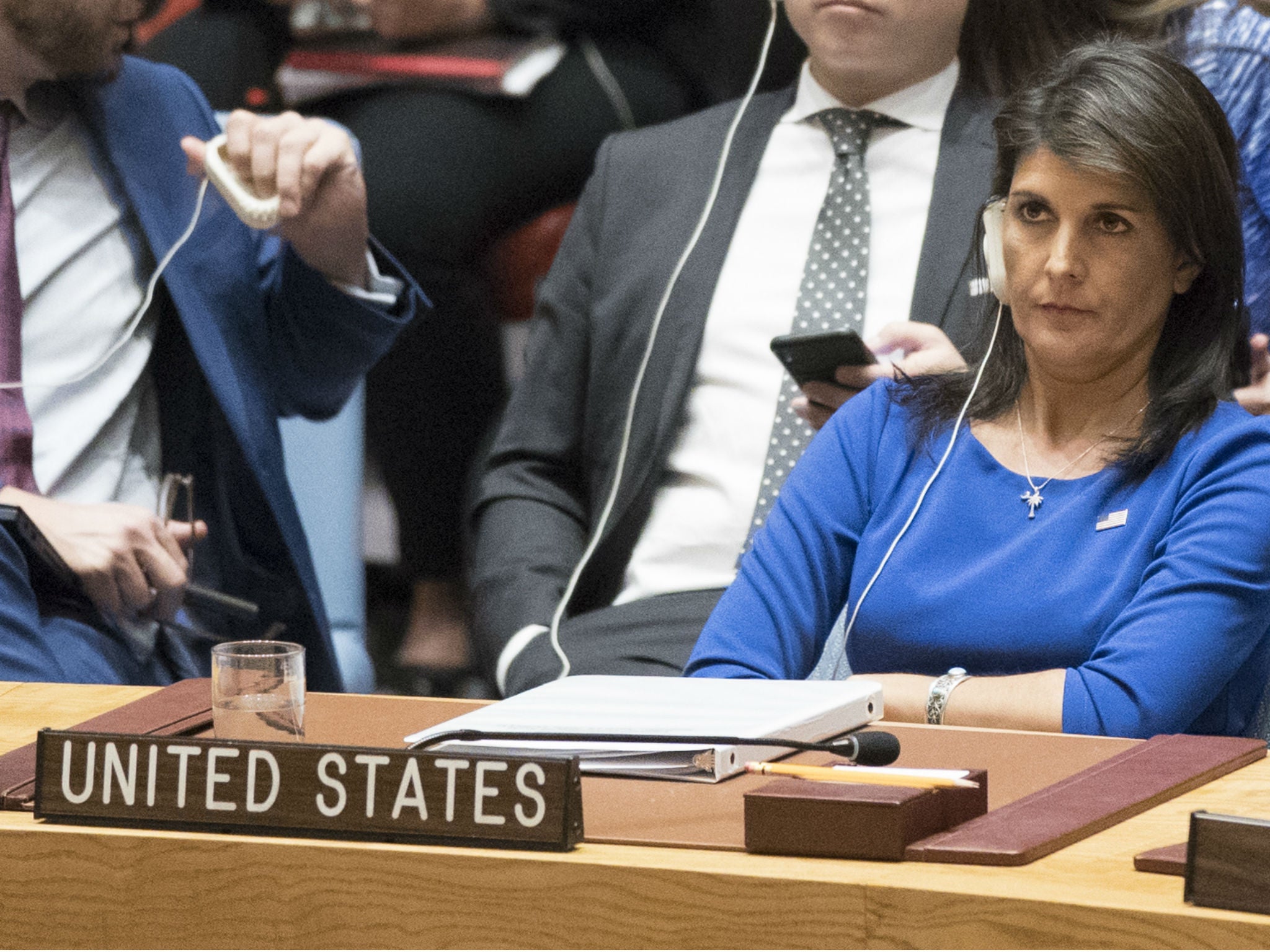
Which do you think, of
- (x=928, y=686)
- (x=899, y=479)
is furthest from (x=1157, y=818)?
(x=899, y=479)

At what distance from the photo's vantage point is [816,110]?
2186 mm

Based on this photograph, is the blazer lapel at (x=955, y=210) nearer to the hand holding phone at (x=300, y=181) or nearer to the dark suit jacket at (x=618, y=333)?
the dark suit jacket at (x=618, y=333)

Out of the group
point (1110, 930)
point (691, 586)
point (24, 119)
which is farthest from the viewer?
point (24, 119)

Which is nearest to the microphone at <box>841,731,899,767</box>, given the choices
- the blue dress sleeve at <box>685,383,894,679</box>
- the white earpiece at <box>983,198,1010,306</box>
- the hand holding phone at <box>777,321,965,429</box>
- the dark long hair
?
the blue dress sleeve at <box>685,383,894,679</box>

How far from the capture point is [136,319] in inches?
90.2

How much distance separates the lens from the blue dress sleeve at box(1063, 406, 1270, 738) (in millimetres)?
1401

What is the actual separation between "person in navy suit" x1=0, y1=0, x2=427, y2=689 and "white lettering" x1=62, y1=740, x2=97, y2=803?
4.18ft

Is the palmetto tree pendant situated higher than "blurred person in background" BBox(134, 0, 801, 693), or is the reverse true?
"blurred person in background" BBox(134, 0, 801, 693)

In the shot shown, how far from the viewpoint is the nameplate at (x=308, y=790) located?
0.92m

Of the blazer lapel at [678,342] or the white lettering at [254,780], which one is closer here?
the white lettering at [254,780]

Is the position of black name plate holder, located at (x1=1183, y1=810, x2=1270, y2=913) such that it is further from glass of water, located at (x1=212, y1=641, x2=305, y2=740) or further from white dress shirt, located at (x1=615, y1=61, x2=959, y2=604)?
white dress shirt, located at (x1=615, y1=61, x2=959, y2=604)

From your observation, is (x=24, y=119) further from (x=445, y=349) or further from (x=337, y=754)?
(x=337, y=754)

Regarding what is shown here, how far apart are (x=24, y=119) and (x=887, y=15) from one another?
110cm

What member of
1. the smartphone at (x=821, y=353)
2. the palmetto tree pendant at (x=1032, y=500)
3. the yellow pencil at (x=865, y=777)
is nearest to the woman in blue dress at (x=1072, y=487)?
the palmetto tree pendant at (x=1032, y=500)
